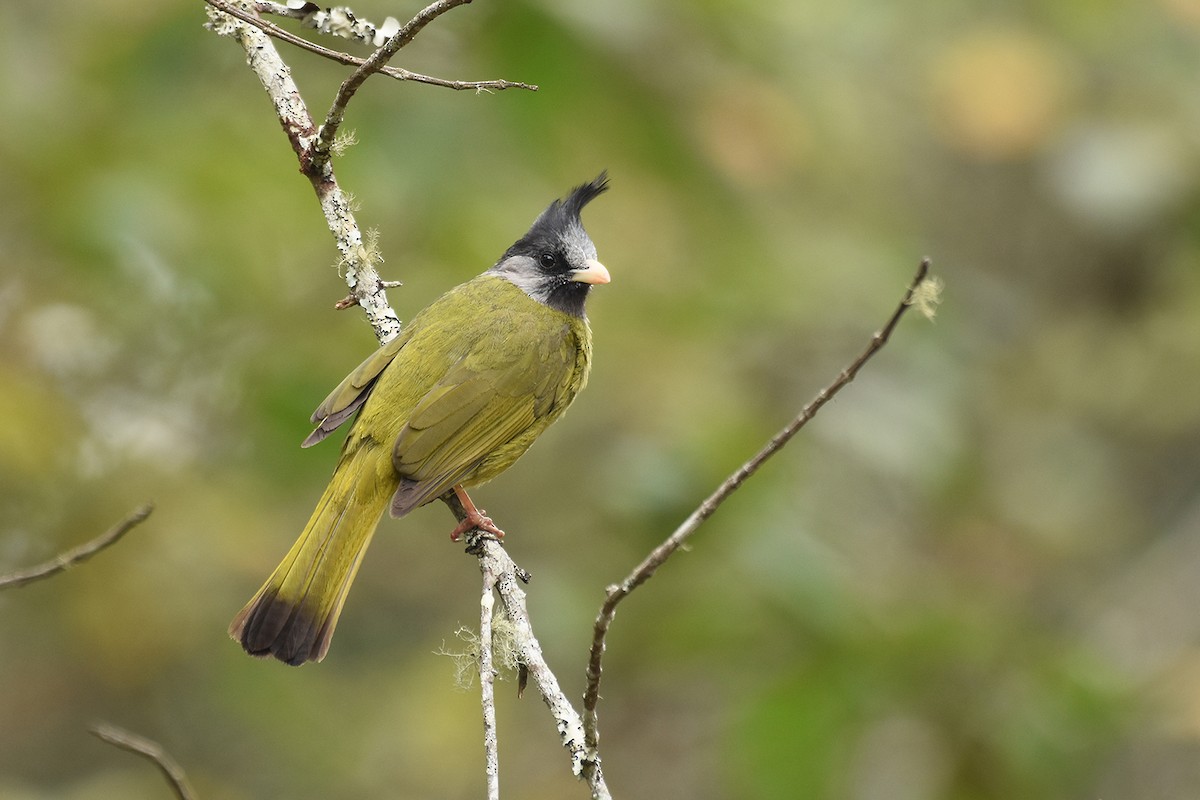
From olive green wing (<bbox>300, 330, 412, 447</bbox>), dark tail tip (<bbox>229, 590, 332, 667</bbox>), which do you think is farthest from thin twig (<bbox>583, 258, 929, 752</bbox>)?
olive green wing (<bbox>300, 330, 412, 447</bbox>)

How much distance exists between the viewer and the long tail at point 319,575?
3203 millimetres

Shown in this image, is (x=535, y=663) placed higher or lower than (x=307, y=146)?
lower

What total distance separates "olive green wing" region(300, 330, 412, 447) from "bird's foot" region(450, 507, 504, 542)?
1.52ft

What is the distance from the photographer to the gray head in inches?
172

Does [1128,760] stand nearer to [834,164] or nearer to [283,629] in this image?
[834,164]

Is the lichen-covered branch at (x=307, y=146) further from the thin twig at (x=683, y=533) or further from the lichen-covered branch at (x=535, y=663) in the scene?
the thin twig at (x=683, y=533)

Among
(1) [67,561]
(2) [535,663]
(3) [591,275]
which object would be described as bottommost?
(2) [535,663]

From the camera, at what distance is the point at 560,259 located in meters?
4.45

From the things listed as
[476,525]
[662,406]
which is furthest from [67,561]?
[662,406]

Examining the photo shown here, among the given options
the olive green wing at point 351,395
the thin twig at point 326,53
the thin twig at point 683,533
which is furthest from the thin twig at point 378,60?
the thin twig at point 683,533

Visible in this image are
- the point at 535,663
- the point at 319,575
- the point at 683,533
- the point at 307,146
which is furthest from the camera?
the point at 307,146

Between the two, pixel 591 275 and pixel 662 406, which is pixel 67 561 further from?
pixel 662 406

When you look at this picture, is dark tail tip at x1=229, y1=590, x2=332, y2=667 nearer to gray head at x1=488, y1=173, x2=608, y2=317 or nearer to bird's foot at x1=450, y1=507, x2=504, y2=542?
bird's foot at x1=450, y1=507, x2=504, y2=542

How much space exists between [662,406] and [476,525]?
1.60m
